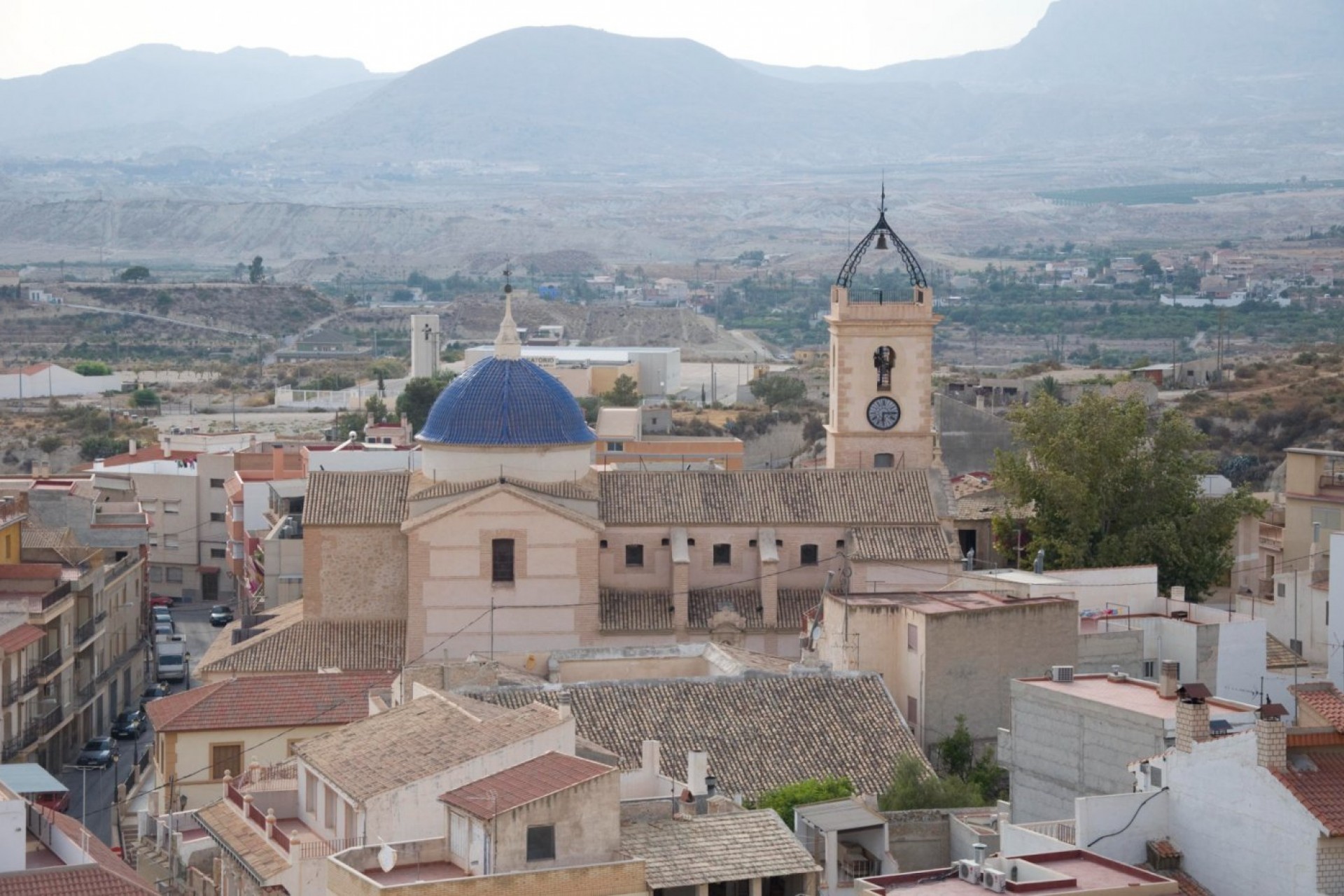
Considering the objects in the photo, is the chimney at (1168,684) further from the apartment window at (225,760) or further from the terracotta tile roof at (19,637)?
the terracotta tile roof at (19,637)

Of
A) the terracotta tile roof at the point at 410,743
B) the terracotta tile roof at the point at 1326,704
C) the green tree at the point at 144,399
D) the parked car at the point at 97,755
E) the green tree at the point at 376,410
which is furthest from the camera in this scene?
the green tree at the point at 144,399

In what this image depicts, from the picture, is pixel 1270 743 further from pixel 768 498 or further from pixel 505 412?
pixel 505 412

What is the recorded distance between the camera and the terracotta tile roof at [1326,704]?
2202 centimetres

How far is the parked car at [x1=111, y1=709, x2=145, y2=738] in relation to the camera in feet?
149

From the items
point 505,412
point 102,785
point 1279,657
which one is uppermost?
point 505,412

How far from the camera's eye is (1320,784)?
21.7 m

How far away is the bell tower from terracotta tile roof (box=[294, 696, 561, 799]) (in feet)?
71.7

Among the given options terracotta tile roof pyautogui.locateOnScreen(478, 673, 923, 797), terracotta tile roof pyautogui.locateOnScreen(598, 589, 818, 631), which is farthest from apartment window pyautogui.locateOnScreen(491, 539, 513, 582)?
terracotta tile roof pyautogui.locateOnScreen(478, 673, 923, 797)

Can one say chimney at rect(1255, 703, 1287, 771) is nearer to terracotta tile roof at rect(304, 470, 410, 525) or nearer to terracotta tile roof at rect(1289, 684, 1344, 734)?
terracotta tile roof at rect(1289, 684, 1344, 734)

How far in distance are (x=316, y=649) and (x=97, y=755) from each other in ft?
14.7

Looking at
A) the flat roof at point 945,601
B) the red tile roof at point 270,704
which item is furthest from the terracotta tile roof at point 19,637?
the flat roof at point 945,601

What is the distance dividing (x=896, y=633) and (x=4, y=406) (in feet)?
254

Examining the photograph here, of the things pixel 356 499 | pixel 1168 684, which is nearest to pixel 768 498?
pixel 356 499

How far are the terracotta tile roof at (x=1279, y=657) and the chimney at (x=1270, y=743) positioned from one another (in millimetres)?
13752
